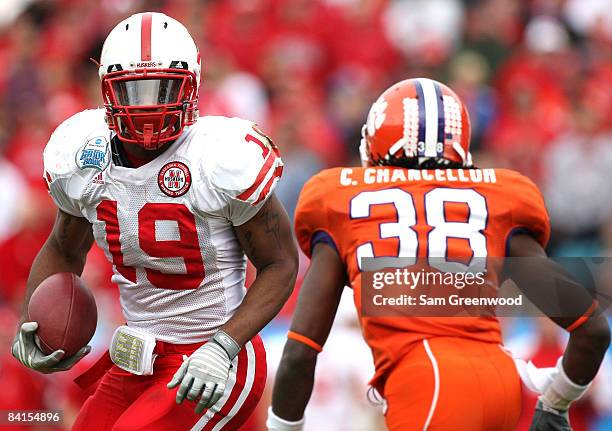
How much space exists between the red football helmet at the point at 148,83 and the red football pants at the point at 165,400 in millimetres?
728

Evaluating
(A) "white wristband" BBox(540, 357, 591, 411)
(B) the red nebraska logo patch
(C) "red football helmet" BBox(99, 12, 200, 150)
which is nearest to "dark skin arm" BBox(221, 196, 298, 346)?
(B) the red nebraska logo patch

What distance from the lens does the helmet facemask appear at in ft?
12.6

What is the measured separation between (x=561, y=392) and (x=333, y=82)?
6.42 m

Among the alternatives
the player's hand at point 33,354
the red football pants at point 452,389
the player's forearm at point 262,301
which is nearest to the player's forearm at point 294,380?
the player's forearm at point 262,301

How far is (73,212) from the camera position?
4117 mm

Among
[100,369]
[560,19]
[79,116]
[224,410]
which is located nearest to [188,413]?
[224,410]

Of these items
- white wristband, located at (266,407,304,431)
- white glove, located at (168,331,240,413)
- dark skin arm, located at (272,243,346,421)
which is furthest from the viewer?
white wristband, located at (266,407,304,431)

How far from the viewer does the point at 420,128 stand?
3.89 meters

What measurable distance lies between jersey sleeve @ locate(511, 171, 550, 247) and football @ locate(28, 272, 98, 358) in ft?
4.81

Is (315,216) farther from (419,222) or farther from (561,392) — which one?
(561,392)

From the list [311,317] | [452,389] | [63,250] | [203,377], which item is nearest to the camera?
[452,389]

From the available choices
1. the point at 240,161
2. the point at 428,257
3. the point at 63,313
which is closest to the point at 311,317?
the point at 428,257

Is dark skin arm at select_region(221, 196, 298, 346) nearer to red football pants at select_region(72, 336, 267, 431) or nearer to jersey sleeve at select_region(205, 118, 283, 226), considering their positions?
jersey sleeve at select_region(205, 118, 283, 226)

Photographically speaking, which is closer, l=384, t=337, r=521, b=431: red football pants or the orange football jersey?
l=384, t=337, r=521, b=431: red football pants
